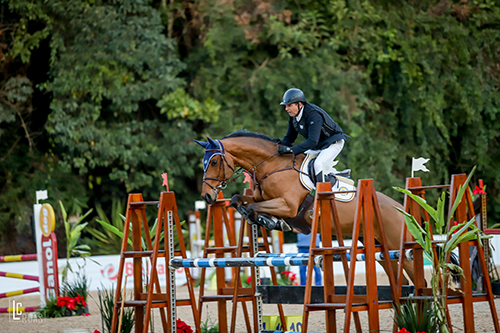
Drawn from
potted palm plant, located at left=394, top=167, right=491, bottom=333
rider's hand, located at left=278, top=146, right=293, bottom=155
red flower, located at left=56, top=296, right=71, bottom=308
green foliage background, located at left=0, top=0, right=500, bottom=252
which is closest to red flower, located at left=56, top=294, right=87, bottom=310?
red flower, located at left=56, top=296, right=71, bottom=308

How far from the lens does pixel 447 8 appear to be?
12742mm

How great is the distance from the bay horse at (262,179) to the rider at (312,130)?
0.15 meters

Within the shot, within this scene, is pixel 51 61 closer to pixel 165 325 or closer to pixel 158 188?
pixel 158 188

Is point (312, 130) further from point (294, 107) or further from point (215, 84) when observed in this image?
point (215, 84)

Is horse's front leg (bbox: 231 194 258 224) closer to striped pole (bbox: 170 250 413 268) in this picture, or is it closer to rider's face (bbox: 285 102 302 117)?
striped pole (bbox: 170 250 413 268)

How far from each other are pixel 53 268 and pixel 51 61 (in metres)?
5.92

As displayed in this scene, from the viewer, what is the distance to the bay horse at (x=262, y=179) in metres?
5.16

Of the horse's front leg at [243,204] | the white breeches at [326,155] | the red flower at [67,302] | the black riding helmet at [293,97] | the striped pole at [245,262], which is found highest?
the black riding helmet at [293,97]

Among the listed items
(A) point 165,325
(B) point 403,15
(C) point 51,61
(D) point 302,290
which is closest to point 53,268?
(A) point 165,325

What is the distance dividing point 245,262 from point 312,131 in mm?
1431

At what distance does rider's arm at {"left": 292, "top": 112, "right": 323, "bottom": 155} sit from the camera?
17.2ft

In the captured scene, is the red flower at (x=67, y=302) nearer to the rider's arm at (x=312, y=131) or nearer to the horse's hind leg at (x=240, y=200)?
the horse's hind leg at (x=240, y=200)

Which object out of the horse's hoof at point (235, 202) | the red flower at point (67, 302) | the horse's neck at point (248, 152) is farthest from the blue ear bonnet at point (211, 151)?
the red flower at point (67, 302)

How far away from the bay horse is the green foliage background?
6.29 metres
